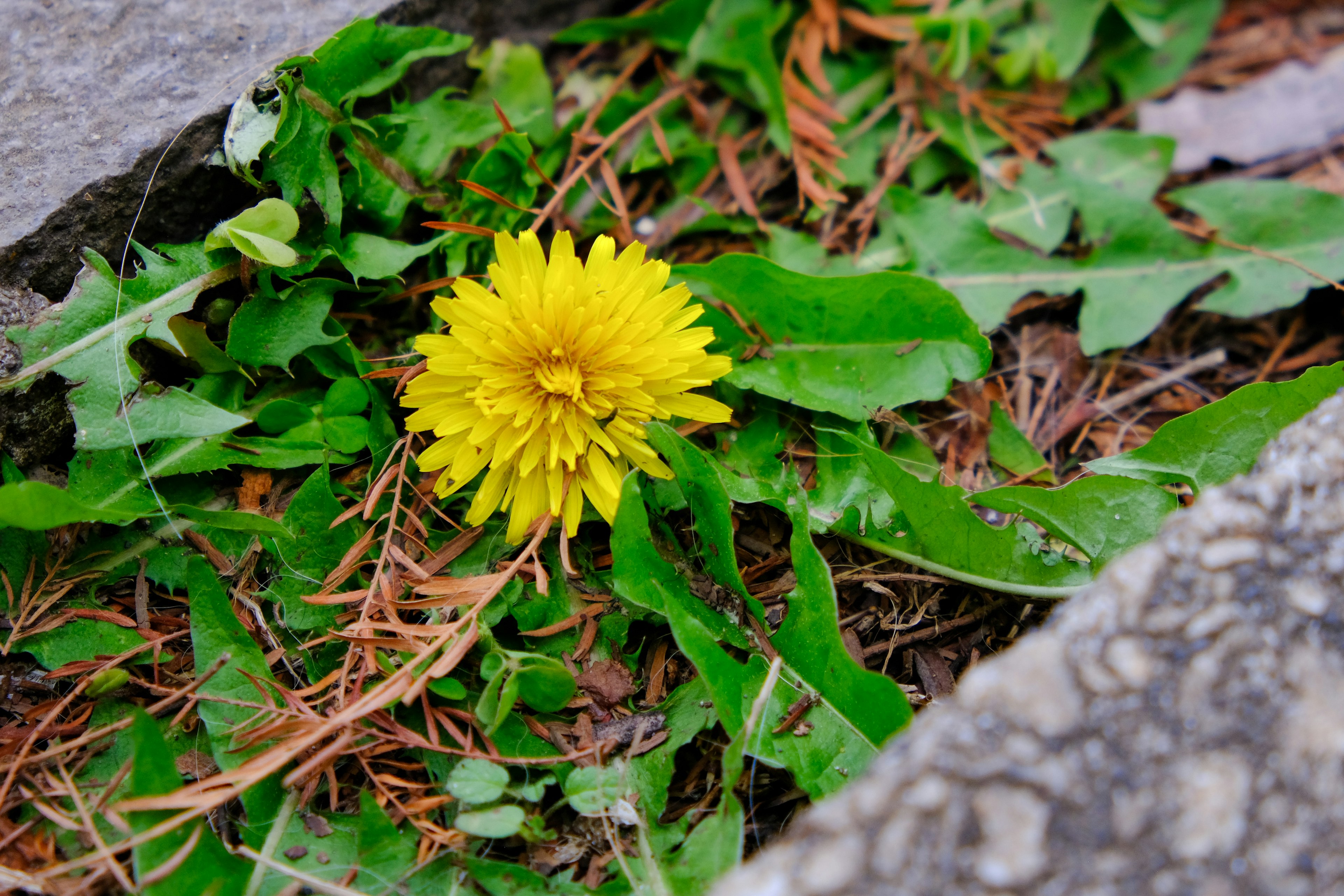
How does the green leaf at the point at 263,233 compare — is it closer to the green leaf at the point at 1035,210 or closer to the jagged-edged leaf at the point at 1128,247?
the jagged-edged leaf at the point at 1128,247

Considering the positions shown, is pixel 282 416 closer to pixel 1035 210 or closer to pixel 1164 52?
pixel 1035 210

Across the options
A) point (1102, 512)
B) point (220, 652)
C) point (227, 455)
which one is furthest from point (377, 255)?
point (1102, 512)

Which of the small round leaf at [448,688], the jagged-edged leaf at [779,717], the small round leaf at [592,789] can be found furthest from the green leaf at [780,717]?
the small round leaf at [448,688]

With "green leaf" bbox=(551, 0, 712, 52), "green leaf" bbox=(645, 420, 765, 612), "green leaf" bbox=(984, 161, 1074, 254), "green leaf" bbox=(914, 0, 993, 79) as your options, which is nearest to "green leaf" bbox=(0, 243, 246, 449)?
"green leaf" bbox=(645, 420, 765, 612)

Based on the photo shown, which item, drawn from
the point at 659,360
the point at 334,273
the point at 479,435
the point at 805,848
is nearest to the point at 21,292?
the point at 334,273

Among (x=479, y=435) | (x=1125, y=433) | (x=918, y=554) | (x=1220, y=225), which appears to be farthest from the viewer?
(x=1220, y=225)

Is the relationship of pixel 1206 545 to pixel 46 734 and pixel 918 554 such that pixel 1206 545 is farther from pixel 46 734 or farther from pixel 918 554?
pixel 46 734
